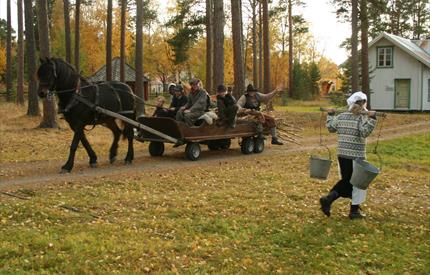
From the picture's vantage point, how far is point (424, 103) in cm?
3528

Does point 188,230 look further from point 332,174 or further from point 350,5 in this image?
point 350,5

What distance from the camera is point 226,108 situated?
45.5ft

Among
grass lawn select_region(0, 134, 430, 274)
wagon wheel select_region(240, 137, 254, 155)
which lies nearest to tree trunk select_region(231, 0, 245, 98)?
wagon wheel select_region(240, 137, 254, 155)

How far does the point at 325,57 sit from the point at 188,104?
82.1 metres

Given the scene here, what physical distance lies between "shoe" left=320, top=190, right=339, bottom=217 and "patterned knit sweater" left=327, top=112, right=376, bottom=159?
0.60m

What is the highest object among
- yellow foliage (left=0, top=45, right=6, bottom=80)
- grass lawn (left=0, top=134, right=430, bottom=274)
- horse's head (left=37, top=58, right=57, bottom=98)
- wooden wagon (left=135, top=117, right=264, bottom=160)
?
yellow foliage (left=0, top=45, right=6, bottom=80)

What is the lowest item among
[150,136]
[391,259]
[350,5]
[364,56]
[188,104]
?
[391,259]

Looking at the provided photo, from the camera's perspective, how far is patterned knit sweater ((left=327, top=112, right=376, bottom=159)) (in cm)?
751

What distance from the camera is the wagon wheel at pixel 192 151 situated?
13.1 m

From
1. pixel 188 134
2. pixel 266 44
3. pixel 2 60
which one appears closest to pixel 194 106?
pixel 188 134

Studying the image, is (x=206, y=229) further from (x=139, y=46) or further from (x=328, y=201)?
(x=139, y=46)

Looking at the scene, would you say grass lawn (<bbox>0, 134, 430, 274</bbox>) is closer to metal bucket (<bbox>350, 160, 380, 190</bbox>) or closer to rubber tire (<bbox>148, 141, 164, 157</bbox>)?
metal bucket (<bbox>350, 160, 380, 190</bbox>)

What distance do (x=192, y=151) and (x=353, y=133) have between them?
607 centimetres

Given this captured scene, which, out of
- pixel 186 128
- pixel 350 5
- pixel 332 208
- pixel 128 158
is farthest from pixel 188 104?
pixel 350 5
